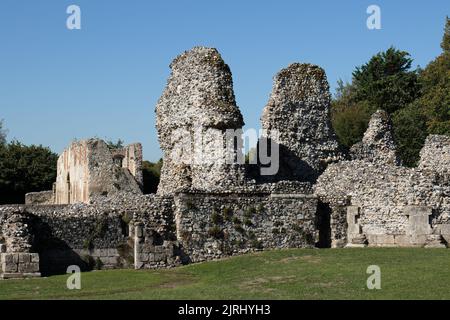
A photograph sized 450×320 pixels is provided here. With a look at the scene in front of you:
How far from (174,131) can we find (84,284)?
15.1 m

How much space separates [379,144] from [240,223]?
1435 centimetres

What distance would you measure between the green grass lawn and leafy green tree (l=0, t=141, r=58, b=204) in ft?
128

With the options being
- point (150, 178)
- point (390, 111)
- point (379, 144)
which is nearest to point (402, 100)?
point (390, 111)

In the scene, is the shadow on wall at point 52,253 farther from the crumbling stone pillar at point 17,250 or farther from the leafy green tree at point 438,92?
the leafy green tree at point 438,92

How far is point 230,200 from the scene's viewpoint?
127ft

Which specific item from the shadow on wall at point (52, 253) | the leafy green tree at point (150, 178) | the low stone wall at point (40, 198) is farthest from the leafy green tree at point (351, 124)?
the shadow on wall at point (52, 253)

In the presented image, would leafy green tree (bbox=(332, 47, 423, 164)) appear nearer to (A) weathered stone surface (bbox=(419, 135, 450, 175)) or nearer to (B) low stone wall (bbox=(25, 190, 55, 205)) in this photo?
(B) low stone wall (bbox=(25, 190, 55, 205))

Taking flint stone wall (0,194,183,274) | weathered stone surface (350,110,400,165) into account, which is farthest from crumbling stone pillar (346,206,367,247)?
weathered stone surface (350,110,400,165)

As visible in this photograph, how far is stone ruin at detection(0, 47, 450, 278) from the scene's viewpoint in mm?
36688

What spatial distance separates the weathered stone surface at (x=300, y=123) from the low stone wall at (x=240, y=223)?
27.6ft

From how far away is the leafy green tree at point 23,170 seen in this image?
73.2 meters

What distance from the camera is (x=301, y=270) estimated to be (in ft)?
105

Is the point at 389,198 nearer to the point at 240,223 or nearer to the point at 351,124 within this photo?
the point at 240,223
